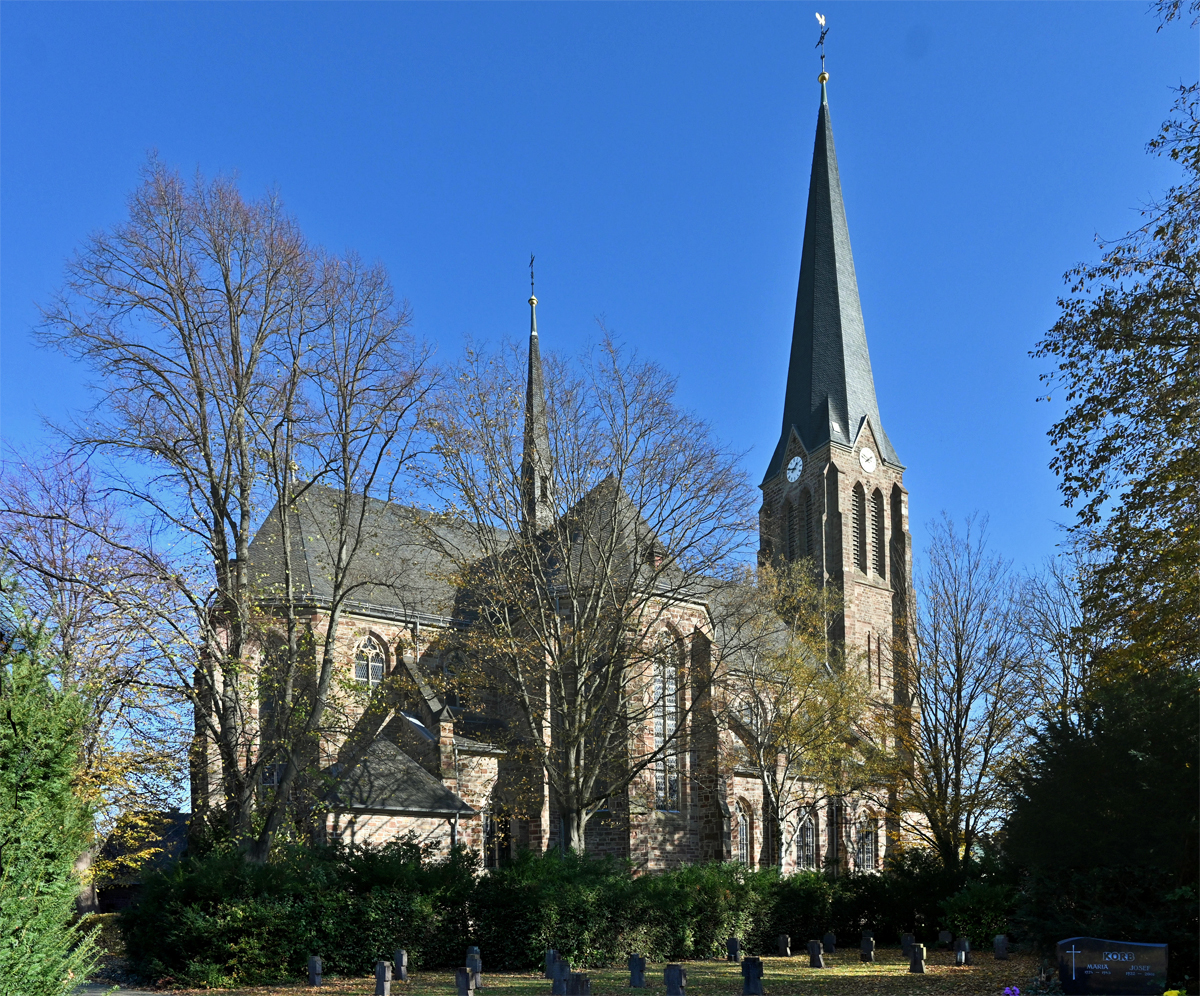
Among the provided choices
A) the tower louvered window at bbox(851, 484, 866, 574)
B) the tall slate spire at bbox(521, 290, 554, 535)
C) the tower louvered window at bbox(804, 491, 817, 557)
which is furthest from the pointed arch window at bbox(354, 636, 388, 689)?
the tower louvered window at bbox(851, 484, 866, 574)

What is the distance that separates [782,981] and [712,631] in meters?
11.7

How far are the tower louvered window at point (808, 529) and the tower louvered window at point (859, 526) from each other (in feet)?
6.58

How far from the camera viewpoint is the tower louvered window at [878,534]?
5150 cm

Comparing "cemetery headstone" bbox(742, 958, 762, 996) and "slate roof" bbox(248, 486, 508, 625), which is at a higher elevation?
"slate roof" bbox(248, 486, 508, 625)

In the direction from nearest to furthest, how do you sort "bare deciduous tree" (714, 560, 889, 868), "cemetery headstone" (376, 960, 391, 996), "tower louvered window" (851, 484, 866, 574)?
"cemetery headstone" (376, 960, 391, 996) → "bare deciduous tree" (714, 560, 889, 868) → "tower louvered window" (851, 484, 866, 574)

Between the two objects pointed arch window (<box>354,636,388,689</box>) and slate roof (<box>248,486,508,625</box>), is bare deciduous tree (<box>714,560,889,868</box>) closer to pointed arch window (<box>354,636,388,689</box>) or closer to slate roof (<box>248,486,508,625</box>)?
slate roof (<box>248,486,508,625</box>)

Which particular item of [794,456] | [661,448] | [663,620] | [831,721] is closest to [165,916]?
[661,448]

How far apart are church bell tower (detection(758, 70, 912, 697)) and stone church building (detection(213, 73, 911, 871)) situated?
9 cm

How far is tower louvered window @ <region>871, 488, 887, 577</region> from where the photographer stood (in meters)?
51.5

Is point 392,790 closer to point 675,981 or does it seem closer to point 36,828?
point 675,981

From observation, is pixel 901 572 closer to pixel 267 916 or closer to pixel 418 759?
pixel 418 759

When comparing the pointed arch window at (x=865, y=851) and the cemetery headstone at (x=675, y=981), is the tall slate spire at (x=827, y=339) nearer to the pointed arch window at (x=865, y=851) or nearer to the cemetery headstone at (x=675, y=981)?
the pointed arch window at (x=865, y=851)

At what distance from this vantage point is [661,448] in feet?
81.6

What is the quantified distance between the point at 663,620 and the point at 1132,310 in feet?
58.1
